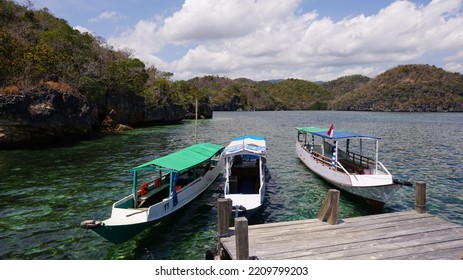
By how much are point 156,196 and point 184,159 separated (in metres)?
2.31

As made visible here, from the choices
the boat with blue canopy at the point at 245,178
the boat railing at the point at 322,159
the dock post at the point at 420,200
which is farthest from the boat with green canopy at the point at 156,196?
the dock post at the point at 420,200

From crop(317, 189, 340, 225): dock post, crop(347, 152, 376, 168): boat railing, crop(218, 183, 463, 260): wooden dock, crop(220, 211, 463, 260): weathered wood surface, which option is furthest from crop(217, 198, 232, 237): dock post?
crop(347, 152, 376, 168): boat railing

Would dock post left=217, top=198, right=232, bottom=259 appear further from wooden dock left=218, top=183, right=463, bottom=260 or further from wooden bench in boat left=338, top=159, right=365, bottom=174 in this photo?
wooden bench in boat left=338, top=159, right=365, bottom=174

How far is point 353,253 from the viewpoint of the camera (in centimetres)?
805

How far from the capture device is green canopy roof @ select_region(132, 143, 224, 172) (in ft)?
43.3

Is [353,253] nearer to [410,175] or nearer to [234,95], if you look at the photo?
[410,175]

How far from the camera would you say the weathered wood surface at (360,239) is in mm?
8000

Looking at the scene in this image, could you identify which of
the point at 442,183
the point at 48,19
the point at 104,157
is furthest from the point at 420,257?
the point at 48,19

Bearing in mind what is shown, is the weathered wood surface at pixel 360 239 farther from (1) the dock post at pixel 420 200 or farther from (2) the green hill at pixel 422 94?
(2) the green hill at pixel 422 94

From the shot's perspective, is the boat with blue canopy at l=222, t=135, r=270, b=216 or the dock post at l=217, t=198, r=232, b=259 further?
the boat with blue canopy at l=222, t=135, r=270, b=216

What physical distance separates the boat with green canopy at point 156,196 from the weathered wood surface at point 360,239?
146 inches

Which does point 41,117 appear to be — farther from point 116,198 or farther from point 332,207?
point 332,207

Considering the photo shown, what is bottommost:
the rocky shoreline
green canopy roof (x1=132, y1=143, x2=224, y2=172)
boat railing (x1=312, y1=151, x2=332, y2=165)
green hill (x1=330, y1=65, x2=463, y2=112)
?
boat railing (x1=312, y1=151, x2=332, y2=165)

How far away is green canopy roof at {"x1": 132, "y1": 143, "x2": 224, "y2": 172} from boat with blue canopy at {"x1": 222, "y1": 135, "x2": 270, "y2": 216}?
4.75 ft
